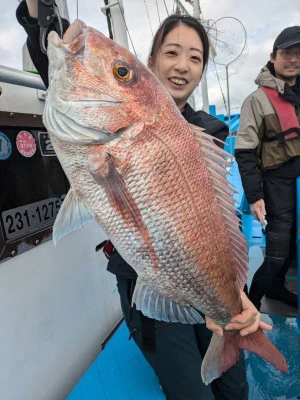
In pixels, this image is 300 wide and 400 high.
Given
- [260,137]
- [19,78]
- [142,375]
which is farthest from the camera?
[260,137]

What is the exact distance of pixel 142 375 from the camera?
1954 mm

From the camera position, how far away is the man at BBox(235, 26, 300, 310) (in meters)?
2.82

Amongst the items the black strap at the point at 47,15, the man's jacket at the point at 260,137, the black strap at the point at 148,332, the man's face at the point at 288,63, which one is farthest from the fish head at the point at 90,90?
the man's face at the point at 288,63

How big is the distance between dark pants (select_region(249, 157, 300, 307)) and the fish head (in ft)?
7.04

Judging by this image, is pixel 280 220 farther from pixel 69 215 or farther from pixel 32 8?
pixel 32 8

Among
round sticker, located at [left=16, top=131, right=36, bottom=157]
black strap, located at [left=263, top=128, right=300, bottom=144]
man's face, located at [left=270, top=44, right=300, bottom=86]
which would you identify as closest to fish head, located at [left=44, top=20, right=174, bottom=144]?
round sticker, located at [left=16, top=131, right=36, bottom=157]

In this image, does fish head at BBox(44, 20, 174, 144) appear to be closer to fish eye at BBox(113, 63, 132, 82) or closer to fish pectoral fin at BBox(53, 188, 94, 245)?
fish eye at BBox(113, 63, 132, 82)

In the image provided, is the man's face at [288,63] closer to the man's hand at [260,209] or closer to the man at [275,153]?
the man at [275,153]

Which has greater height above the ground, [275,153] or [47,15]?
[47,15]

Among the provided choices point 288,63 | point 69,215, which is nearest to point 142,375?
point 69,215

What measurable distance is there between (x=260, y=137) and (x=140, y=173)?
2222 millimetres

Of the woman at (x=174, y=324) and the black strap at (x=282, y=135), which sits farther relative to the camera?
the black strap at (x=282, y=135)

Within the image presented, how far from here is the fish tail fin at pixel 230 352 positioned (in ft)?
4.52

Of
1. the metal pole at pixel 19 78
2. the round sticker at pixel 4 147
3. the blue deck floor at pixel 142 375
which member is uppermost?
the metal pole at pixel 19 78
